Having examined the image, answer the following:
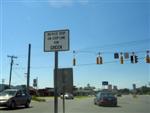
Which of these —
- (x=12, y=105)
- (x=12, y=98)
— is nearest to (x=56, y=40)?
(x=12, y=98)

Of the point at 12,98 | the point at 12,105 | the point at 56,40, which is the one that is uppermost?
the point at 56,40

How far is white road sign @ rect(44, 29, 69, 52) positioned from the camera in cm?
926

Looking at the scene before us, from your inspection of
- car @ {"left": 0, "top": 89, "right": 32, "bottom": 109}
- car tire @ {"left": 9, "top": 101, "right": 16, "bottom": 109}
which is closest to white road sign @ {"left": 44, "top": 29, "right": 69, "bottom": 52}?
car @ {"left": 0, "top": 89, "right": 32, "bottom": 109}

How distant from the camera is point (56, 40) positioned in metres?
9.36

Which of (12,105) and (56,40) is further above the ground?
(56,40)

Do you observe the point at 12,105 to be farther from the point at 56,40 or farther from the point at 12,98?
the point at 56,40

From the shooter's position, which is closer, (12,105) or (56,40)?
(56,40)

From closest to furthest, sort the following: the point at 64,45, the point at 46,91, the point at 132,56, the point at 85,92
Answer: the point at 64,45 < the point at 132,56 < the point at 46,91 < the point at 85,92

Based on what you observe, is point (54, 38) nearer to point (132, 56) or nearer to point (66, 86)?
point (66, 86)

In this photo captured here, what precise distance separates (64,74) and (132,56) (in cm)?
2595

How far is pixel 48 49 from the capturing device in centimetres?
936

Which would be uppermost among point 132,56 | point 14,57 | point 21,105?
point 14,57

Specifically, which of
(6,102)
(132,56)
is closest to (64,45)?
(6,102)

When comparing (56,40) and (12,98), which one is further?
(12,98)
